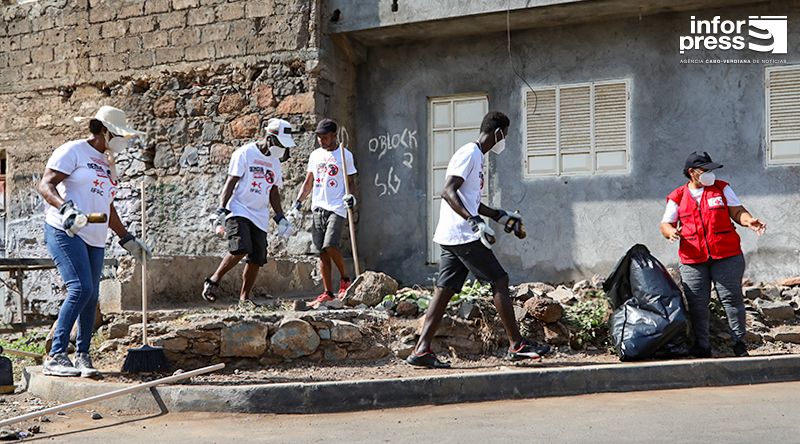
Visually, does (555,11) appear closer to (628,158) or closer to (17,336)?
(628,158)

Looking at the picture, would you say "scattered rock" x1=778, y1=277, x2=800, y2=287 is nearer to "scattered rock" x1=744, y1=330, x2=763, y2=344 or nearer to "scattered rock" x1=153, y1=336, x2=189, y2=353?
"scattered rock" x1=744, y1=330, x2=763, y2=344

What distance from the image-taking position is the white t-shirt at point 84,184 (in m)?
6.10

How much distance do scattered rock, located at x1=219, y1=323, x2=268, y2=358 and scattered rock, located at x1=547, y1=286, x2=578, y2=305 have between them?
8.28 feet

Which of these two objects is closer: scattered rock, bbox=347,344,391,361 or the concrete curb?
the concrete curb

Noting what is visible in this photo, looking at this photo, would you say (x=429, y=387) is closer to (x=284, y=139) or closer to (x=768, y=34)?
(x=284, y=139)

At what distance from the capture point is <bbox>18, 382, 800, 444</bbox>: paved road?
191 inches

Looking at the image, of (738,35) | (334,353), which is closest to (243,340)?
(334,353)

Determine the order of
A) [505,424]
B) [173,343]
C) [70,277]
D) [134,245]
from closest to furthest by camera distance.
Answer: [505,424] → [70,277] → [134,245] → [173,343]

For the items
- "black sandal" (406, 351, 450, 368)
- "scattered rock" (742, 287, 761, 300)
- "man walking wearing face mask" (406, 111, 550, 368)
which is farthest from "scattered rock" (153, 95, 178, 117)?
"scattered rock" (742, 287, 761, 300)

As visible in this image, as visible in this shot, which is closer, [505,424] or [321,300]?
[505,424]

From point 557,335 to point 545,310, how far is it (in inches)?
8.7

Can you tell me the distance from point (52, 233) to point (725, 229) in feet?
15.6

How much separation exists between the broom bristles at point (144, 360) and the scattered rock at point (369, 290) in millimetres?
2174

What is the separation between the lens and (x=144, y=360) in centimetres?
635
